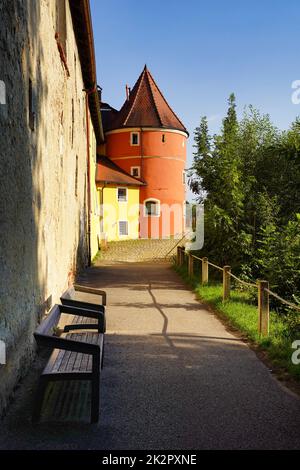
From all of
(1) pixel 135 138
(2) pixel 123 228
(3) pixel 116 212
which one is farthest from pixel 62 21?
(1) pixel 135 138

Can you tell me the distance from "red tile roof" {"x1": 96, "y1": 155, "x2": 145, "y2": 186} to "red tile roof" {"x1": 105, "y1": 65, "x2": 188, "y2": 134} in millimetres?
3307

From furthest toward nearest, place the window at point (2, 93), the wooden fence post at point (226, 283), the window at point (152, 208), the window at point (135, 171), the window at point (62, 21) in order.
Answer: the window at point (135, 171), the window at point (152, 208), the wooden fence post at point (226, 283), the window at point (62, 21), the window at point (2, 93)

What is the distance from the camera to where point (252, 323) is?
874 cm

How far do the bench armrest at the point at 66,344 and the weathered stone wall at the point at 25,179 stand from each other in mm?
374

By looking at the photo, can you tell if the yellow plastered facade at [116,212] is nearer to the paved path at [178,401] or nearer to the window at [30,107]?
the paved path at [178,401]

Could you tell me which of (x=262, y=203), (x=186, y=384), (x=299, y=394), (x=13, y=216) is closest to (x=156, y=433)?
(x=186, y=384)

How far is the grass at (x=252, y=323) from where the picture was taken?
647 cm

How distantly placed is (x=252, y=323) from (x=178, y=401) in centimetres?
404

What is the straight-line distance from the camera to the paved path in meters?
4.05

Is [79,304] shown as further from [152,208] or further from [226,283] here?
[152,208]

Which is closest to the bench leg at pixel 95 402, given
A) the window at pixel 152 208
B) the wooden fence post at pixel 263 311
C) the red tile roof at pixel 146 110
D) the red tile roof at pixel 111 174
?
the wooden fence post at pixel 263 311

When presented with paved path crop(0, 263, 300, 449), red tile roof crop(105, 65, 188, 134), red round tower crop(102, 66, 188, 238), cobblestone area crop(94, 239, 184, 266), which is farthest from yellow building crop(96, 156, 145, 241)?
paved path crop(0, 263, 300, 449)

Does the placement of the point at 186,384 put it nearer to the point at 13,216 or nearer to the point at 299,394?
the point at 299,394

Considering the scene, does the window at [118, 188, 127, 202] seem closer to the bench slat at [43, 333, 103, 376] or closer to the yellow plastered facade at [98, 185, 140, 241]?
the yellow plastered facade at [98, 185, 140, 241]
